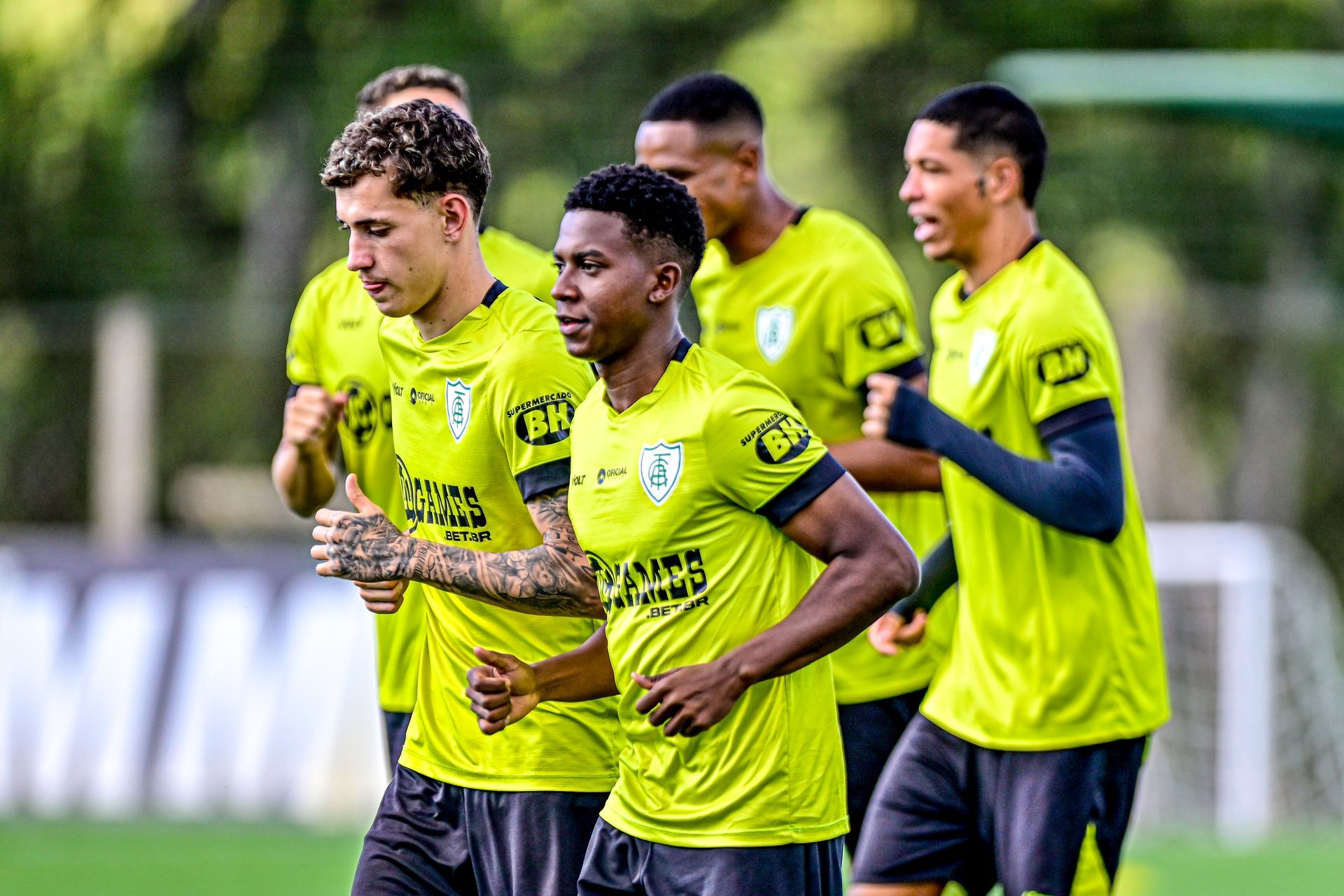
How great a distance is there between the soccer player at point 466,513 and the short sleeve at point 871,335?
1348 mm

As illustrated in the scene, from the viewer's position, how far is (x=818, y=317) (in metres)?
5.62

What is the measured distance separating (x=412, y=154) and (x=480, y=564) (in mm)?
942

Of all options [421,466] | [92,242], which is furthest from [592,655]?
[92,242]

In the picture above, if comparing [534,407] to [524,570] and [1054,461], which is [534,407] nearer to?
[524,570]

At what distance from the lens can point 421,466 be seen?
445 centimetres

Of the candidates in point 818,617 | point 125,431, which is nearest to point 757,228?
point 818,617

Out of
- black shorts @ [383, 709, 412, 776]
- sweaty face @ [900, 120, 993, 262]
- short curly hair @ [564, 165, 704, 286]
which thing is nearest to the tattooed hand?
short curly hair @ [564, 165, 704, 286]

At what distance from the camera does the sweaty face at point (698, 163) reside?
5.64 metres

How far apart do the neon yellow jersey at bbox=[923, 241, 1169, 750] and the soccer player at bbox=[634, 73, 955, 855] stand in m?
0.46

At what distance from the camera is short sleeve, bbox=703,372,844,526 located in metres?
3.88

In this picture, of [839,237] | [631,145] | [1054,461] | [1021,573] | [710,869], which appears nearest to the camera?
[710,869]

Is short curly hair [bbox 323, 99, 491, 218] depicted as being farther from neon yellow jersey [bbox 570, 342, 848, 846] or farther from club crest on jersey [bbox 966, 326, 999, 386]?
club crest on jersey [bbox 966, 326, 999, 386]

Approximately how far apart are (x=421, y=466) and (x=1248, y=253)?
1555cm

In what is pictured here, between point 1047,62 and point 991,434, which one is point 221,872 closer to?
point 991,434
